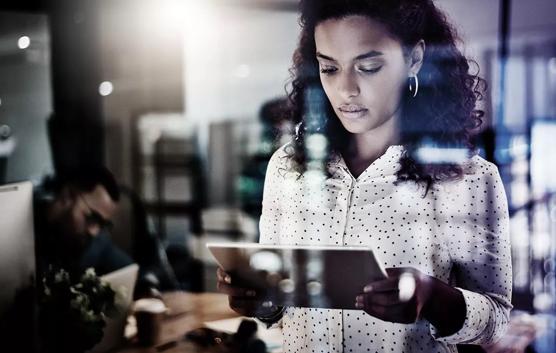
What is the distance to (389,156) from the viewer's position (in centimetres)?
177

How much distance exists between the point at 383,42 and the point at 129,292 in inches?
48.7

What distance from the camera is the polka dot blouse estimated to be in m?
1.68

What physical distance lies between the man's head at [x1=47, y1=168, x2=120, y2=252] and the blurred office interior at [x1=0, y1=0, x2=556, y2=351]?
0.07 meters

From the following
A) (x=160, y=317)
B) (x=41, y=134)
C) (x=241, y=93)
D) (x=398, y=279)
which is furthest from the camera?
(x=41, y=134)

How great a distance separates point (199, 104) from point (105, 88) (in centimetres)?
45

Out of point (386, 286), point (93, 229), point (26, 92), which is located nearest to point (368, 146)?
point (386, 286)

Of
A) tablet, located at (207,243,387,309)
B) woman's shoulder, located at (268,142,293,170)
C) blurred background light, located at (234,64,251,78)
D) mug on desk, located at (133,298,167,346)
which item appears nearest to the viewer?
tablet, located at (207,243,387,309)

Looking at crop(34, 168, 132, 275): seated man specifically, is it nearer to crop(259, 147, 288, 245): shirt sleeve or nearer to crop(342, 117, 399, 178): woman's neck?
crop(259, 147, 288, 245): shirt sleeve

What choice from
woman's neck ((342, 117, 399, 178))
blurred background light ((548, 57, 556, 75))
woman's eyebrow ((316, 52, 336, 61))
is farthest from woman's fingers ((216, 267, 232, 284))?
blurred background light ((548, 57, 556, 75))

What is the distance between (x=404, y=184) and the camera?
68.9 inches

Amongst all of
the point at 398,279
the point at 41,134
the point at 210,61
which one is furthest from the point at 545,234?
the point at 41,134

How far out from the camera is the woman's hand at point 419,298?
168 cm

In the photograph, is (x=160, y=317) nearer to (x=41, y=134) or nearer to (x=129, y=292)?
(x=129, y=292)

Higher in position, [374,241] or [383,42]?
[383,42]
